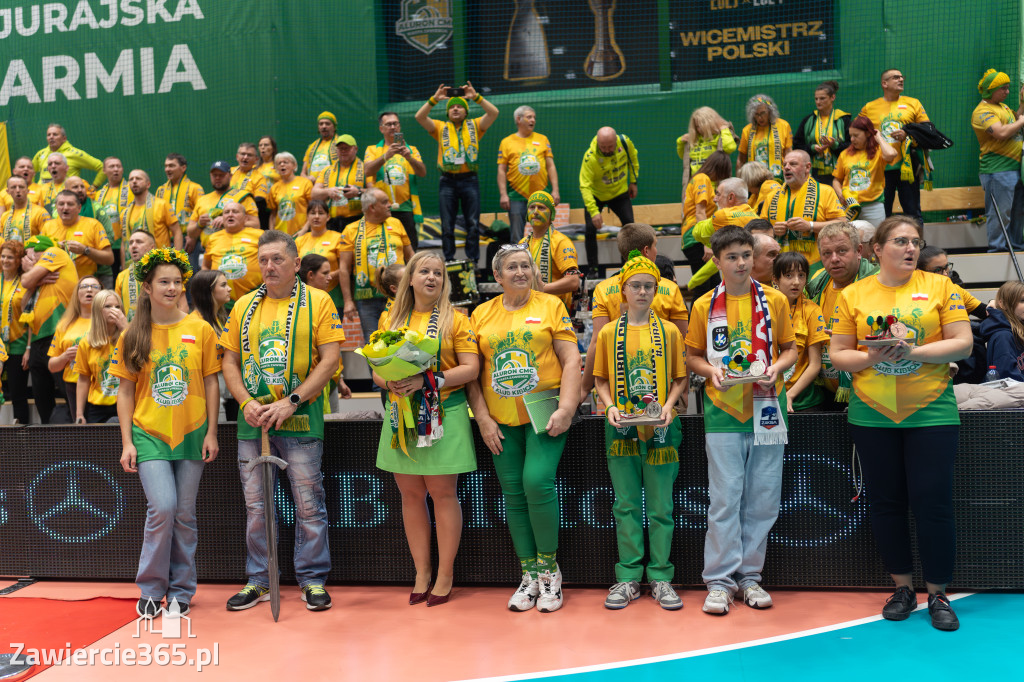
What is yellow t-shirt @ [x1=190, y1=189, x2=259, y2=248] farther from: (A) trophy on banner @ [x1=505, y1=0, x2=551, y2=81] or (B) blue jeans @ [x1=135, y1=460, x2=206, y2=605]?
(B) blue jeans @ [x1=135, y1=460, x2=206, y2=605]

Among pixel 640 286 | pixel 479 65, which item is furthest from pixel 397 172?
pixel 640 286

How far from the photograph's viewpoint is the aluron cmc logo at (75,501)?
5.43 meters

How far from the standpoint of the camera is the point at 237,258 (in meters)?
8.41

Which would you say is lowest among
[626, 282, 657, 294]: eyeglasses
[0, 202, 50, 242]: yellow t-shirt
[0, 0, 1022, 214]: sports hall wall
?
[626, 282, 657, 294]: eyeglasses

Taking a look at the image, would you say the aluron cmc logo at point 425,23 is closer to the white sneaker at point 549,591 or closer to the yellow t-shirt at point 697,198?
the yellow t-shirt at point 697,198

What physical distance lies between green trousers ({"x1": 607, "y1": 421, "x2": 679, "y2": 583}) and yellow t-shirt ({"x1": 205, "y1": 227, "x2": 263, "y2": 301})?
191 inches

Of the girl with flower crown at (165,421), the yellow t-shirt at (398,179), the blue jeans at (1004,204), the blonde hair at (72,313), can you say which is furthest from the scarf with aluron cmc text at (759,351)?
the blue jeans at (1004,204)

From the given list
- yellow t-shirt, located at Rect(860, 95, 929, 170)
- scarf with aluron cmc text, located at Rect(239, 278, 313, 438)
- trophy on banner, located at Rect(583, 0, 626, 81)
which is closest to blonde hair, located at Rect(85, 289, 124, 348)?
scarf with aluron cmc text, located at Rect(239, 278, 313, 438)

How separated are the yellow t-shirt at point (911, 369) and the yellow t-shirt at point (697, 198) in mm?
3563

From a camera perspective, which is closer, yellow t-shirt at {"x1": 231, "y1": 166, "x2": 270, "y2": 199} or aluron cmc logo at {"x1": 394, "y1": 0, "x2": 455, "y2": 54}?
yellow t-shirt at {"x1": 231, "y1": 166, "x2": 270, "y2": 199}

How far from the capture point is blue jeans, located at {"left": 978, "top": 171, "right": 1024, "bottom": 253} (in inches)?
376

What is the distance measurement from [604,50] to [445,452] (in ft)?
31.3

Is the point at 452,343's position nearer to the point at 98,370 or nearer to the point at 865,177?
the point at 98,370

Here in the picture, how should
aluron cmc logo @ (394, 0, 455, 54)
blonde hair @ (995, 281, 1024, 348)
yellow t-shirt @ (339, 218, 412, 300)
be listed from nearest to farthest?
blonde hair @ (995, 281, 1024, 348) → yellow t-shirt @ (339, 218, 412, 300) → aluron cmc logo @ (394, 0, 455, 54)
